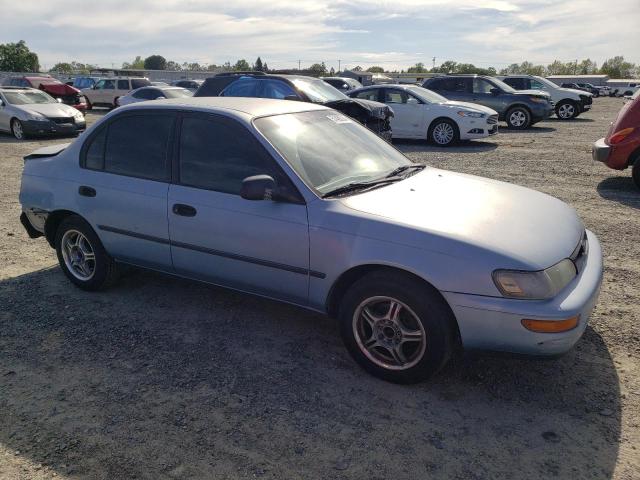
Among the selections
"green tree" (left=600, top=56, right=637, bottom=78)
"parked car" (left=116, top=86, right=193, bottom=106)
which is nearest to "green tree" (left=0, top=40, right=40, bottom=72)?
"parked car" (left=116, top=86, right=193, bottom=106)

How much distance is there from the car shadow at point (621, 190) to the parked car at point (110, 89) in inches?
840

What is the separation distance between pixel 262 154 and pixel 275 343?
51.3 inches

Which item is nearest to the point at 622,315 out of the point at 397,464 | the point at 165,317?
the point at 397,464

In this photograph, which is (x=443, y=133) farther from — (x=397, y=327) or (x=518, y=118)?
(x=397, y=327)

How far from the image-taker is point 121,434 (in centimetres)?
269

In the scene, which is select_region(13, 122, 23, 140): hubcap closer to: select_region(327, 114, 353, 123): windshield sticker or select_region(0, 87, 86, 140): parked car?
select_region(0, 87, 86, 140): parked car

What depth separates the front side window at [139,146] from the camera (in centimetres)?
385

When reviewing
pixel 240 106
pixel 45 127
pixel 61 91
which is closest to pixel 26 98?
pixel 45 127

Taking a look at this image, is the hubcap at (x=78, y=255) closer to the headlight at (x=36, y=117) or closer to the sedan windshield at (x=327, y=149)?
the sedan windshield at (x=327, y=149)

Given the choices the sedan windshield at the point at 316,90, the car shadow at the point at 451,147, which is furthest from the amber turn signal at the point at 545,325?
the car shadow at the point at 451,147

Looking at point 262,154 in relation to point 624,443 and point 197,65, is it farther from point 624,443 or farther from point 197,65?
point 197,65

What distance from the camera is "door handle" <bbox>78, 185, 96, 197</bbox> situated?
13.5 feet

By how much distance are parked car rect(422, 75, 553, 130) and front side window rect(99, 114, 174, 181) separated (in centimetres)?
1420

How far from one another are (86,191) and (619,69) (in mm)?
140148
